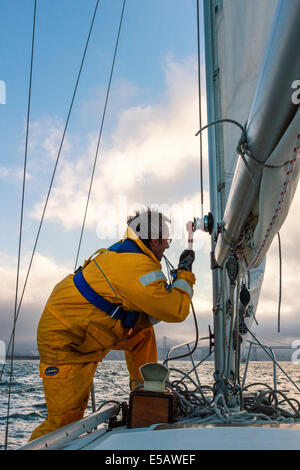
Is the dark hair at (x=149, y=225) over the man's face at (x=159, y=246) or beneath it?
over

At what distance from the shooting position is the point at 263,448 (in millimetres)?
782

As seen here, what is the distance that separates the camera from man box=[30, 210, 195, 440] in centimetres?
169

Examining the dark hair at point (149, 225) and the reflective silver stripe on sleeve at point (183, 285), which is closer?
the reflective silver stripe on sleeve at point (183, 285)

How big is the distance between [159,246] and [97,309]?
429mm

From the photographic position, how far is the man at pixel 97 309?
66.4 inches

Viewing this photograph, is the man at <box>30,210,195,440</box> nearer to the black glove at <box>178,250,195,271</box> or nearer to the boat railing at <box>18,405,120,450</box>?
the black glove at <box>178,250,195,271</box>

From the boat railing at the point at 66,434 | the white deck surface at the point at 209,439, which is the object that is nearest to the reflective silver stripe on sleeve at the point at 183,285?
the boat railing at the point at 66,434

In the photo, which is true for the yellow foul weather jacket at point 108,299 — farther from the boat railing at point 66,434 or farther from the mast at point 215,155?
the mast at point 215,155

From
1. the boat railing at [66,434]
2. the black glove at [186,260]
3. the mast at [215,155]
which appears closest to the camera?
the boat railing at [66,434]

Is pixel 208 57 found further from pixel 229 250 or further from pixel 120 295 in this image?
pixel 120 295

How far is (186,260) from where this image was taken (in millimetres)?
1863

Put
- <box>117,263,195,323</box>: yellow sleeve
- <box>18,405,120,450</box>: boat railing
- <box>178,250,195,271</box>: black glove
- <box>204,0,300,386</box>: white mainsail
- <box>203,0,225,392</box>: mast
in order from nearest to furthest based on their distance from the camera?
<box>204,0,300,386</box>: white mainsail, <box>18,405,120,450</box>: boat railing, <box>117,263,195,323</box>: yellow sleeve, <box>178,250,195,271</box>: black glove, <box>203,0,225,392</box>: mast

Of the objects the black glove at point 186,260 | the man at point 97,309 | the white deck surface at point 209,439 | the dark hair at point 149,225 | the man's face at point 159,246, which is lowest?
the white deck surface at point 209,439

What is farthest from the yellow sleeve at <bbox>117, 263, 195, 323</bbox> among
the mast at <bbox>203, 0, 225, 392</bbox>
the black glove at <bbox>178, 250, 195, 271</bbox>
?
the mast at <bbox>203, 0, 225, 392</bbox>
